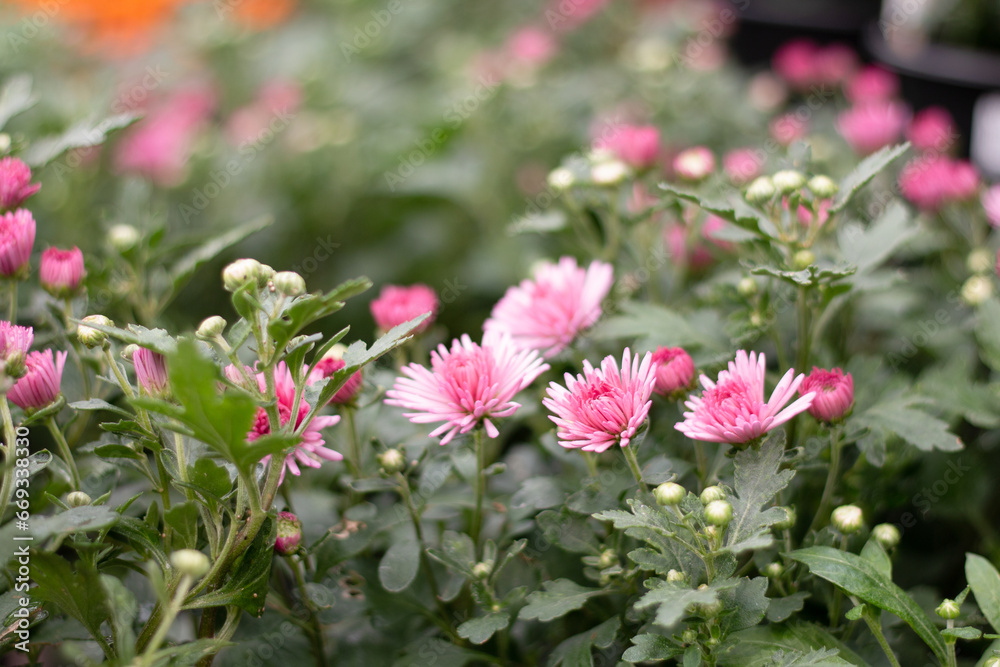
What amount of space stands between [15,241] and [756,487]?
2.37ft

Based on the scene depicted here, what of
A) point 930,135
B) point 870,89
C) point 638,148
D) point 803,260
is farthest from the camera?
point 870,89

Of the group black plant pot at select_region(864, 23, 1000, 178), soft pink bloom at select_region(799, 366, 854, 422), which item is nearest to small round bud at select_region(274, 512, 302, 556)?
soft pink bloom at select_region(799, 366, 854, 422)

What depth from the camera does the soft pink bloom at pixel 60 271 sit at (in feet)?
2.76

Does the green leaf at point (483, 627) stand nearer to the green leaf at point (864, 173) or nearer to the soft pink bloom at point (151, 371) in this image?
the soft pink bloom at point (151, 371)

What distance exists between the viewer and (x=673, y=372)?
0.78 m

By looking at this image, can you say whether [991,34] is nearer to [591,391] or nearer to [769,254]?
[769,254]

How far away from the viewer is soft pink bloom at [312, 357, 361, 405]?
76 centimetres

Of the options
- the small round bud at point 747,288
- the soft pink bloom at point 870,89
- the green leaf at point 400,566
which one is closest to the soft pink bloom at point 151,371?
the green leaf at point 400,566

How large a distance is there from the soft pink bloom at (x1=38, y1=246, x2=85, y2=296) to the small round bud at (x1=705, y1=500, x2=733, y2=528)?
0.67 m

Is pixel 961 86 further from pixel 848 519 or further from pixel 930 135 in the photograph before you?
pixel 848 519

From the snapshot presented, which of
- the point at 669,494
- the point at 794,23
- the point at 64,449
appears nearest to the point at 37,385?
the point at 64,449

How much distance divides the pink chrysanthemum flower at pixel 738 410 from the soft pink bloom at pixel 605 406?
0.13ft

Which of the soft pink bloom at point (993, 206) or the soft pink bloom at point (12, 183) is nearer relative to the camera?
the soft pink bloom at point (12, 183)

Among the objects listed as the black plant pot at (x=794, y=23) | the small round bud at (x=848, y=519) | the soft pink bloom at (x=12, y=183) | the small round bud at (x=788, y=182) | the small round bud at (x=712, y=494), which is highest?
the soft pink bloom at (x=12, y=183)
